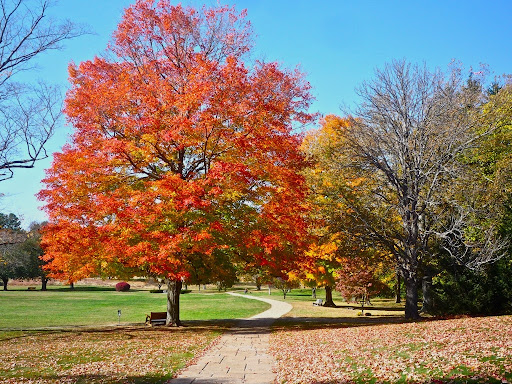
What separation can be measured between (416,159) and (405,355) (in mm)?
12989

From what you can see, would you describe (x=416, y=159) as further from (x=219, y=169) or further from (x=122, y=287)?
(x=122, y=287)

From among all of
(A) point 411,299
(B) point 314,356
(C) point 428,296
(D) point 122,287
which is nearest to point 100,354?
(B) point 314,356

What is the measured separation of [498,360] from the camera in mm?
8867

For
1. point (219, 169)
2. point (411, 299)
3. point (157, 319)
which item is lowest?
point (157, 319)

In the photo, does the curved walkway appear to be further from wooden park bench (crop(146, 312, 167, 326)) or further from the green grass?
the green grass

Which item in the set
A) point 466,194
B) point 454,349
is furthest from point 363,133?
point 454,349

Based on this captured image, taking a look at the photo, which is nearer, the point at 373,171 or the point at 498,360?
the point at 498,360

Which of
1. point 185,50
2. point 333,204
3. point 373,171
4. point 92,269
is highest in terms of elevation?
point 185,50

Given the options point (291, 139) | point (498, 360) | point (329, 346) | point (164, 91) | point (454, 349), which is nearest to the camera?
point (498, 360)

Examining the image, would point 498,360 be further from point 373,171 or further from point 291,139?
point 373,171

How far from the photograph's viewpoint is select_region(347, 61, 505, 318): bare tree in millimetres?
21062

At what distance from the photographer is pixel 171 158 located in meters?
17.9

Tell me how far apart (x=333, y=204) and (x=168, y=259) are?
10514mm

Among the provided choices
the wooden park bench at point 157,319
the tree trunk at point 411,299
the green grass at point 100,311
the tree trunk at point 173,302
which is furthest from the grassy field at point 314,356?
the green grass at point 100,311
